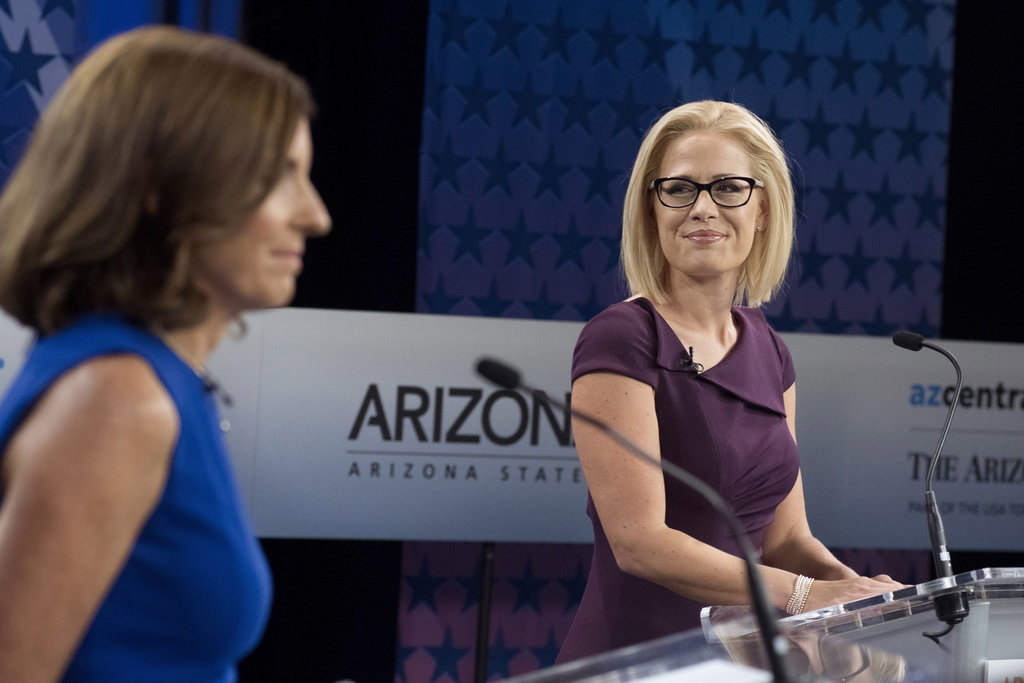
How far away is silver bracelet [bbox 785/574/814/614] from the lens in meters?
1.63

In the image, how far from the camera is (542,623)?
3.52m

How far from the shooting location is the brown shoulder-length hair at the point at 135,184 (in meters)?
0.89

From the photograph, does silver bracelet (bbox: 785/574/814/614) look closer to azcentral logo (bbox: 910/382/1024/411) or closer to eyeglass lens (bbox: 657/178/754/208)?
eyeglass lens (bbox: 657/178/754/208)

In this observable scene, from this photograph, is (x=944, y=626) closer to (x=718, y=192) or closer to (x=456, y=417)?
(x=718, y=192)

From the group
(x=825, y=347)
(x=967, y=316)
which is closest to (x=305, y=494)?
(x=825, y=347)

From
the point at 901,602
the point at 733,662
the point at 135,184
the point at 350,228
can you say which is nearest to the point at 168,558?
the point at 135,184

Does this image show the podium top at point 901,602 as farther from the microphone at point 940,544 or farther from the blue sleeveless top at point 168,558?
the blue sleeveless top at point 168,558

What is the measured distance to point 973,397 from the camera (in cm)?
332

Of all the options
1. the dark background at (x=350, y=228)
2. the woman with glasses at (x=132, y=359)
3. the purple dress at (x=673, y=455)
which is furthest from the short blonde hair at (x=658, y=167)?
the dark background at (x=350, y=228)

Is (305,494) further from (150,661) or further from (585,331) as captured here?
(150,661)

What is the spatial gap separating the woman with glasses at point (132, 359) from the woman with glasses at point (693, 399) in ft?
2.88

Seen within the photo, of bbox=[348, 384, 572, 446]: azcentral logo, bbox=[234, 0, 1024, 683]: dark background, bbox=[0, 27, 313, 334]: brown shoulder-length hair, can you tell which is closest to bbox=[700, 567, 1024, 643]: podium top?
bbox=[0, 27, 313, 334]: brown shoulder-length hair

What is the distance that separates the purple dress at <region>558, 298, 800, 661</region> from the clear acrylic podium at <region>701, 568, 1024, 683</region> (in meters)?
0.31

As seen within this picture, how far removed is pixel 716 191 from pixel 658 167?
0.43ft
